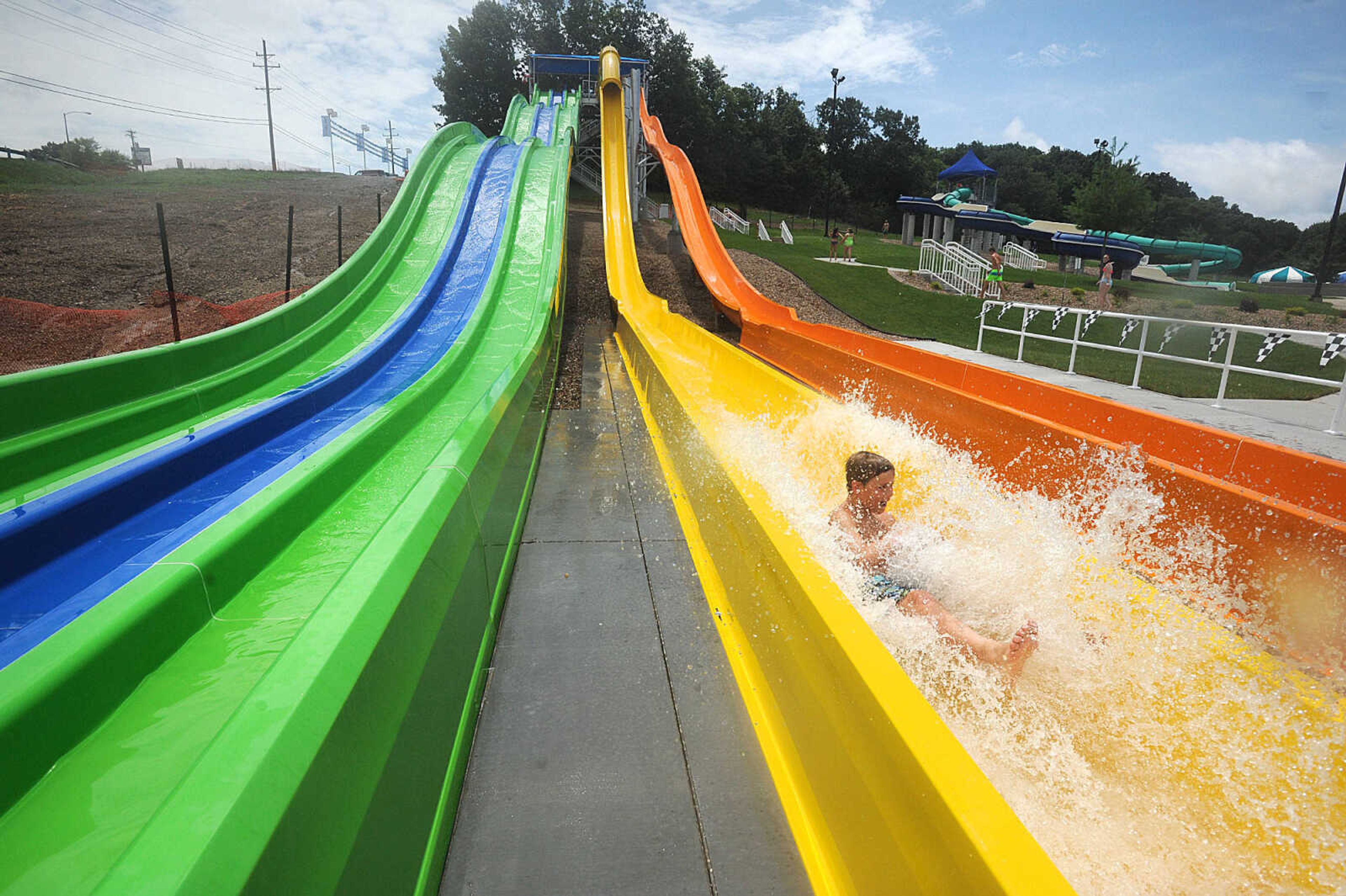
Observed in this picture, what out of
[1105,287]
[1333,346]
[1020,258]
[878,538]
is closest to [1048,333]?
[1105,287]

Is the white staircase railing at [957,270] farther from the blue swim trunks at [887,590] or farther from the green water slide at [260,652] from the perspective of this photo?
the green water slide at [260,652]

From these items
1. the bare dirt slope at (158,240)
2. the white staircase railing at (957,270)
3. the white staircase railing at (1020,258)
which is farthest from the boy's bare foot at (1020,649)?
the white staircase railing at (1020,258)

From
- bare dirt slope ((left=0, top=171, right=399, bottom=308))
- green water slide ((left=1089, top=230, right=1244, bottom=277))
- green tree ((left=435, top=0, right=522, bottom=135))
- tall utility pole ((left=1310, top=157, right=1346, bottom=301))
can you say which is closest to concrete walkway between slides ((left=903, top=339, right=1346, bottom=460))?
bare dirt slope ((left=0, top=171, right=399, bottom=308))

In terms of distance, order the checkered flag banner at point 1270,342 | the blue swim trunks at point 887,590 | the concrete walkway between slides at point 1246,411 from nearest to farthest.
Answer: the blue swim trunks at point 887,590 → the concrete walkway between slides at point 1246,411 → the checkered flag banner at point 1270,342

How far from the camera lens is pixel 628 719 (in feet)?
7.76

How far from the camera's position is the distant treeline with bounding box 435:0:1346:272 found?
140 ft

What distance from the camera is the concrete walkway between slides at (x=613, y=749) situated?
1795 millimetres

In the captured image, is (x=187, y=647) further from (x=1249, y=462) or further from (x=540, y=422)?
(x=1249, y=462)

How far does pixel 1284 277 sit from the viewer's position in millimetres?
41000

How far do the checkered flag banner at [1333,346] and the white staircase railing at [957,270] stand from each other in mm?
11737

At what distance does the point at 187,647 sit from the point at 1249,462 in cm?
468

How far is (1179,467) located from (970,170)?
3951cm

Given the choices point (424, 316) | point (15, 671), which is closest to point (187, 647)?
point (15, 671)

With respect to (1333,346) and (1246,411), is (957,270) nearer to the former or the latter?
(1246,411)
